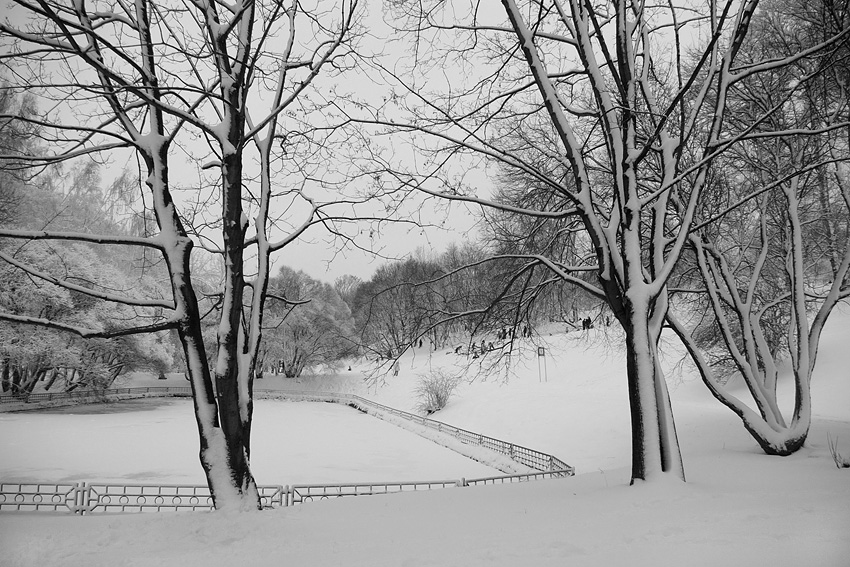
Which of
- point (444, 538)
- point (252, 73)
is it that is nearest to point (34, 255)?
point (252, 73)

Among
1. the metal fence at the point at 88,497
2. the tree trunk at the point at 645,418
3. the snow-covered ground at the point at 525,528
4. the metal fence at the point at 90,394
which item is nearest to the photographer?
the snow-covered ground at the point at 525,528

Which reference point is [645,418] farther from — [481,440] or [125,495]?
[481,440]

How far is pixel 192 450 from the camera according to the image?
20.1 m

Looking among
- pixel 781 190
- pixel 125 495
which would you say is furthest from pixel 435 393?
pixel 781 190

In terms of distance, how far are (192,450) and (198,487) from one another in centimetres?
1145

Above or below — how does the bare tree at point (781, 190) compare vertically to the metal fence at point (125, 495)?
above

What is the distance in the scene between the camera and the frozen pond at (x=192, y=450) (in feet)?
51.3

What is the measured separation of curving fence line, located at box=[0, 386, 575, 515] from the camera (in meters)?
8.69

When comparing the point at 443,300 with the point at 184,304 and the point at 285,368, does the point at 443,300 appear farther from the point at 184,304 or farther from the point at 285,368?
the point at 285,368

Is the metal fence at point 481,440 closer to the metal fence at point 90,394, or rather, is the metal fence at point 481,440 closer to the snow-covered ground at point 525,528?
the snow-covered ground at point 525,528

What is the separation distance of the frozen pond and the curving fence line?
0.74 m

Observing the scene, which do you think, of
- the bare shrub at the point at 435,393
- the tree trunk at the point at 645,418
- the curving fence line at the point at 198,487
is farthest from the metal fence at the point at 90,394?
the tree trunk at the point at 645,418

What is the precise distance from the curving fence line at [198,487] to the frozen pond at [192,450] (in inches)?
29.3

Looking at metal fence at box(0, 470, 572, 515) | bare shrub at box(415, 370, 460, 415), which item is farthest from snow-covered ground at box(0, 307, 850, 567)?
bare shrub at box(415, 370, 460, 415)
